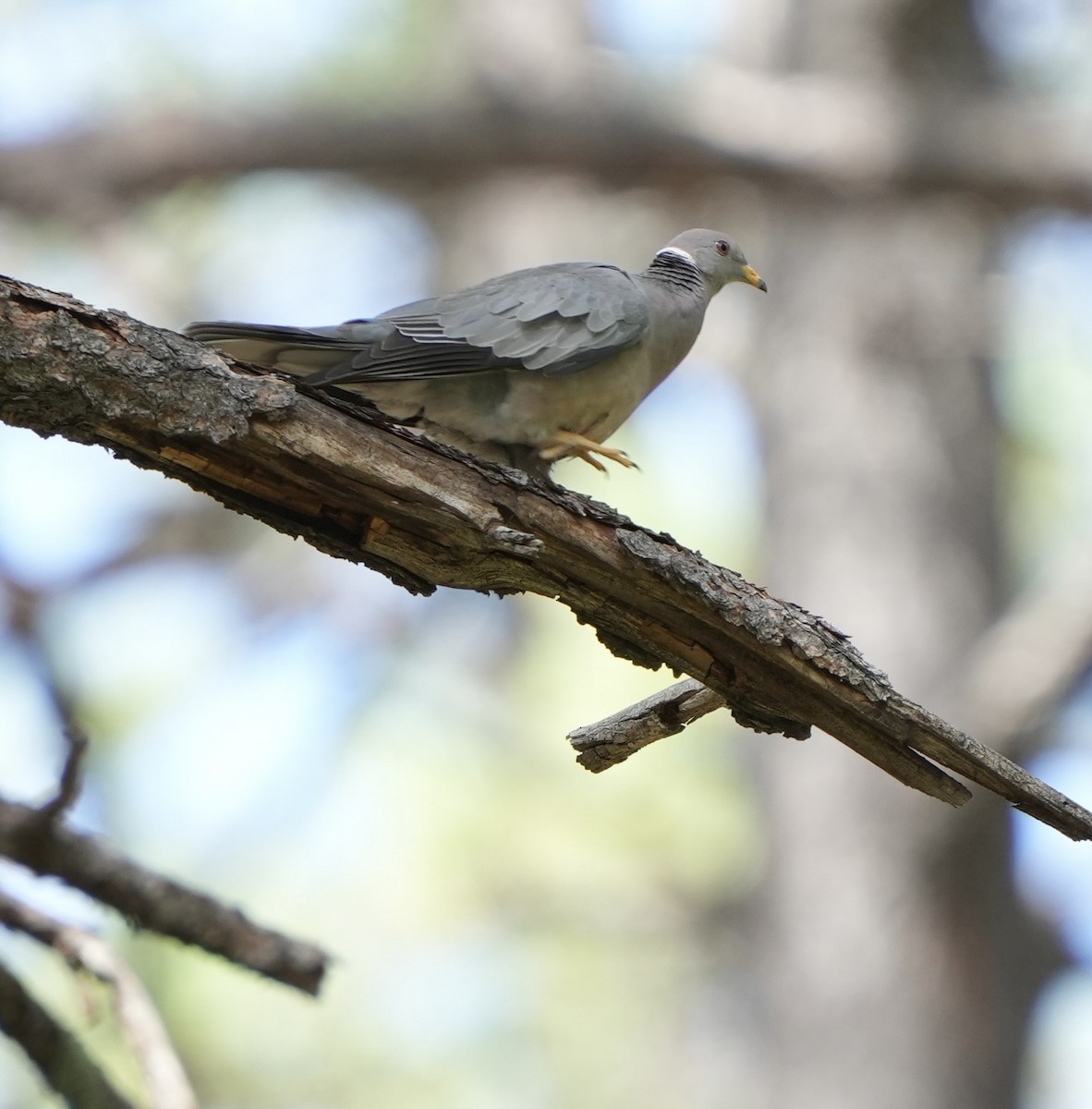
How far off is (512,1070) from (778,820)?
18.8ft

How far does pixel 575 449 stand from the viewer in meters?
3.86

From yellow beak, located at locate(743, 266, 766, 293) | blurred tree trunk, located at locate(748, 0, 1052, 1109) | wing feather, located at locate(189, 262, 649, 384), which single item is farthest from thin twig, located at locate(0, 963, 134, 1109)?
blurred tree trunk, located at locate(748, 0, 1052, 1109)

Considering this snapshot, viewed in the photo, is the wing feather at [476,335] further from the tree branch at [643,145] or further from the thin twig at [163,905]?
the tree branch at [643,145]

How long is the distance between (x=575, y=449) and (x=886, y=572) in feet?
14.2

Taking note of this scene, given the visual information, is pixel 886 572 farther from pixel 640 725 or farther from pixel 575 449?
pixel 640 725

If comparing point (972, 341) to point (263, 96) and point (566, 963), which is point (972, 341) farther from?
point (566, 963)

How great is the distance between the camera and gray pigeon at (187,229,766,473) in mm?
3545

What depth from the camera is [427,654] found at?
11.8 metres

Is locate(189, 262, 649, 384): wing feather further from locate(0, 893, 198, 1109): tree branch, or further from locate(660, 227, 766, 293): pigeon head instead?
locate(0, 893, 198, 1109): tree branch

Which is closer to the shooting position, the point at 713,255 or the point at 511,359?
the point at 511,359

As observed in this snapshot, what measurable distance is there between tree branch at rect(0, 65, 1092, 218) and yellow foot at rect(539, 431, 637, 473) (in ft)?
13.8

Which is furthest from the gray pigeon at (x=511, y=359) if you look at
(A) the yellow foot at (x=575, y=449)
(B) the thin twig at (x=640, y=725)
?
(B) the thin twig at (x=640, y=725)

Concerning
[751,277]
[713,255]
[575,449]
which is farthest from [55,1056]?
[751,277]

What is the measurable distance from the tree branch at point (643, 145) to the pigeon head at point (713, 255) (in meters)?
2.88
